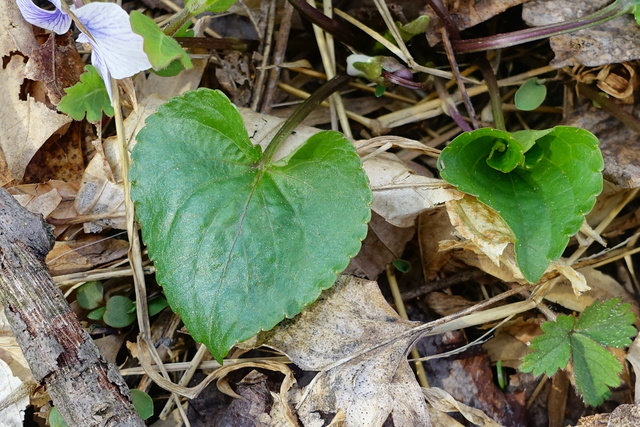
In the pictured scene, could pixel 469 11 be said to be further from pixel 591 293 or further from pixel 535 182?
pixel 591 293

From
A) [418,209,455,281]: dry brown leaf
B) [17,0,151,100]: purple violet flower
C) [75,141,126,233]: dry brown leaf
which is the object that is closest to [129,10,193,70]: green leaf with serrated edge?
[17,0,151,100]: purple violet flower

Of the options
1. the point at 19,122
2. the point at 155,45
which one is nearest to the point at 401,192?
the point at 155,45

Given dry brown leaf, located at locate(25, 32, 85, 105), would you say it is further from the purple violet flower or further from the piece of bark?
the piece of bark

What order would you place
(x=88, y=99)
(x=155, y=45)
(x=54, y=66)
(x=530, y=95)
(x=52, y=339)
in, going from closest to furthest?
1. (x=155, y=45)
2. (x=52, y=339)
3. (x=88, y=99)
4. (x=54, y=66)
5. (x=530, y=95)

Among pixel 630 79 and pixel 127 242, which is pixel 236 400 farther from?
pixel 630 79

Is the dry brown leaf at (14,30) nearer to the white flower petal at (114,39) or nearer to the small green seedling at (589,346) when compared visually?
the white flower petal at (114,39)
